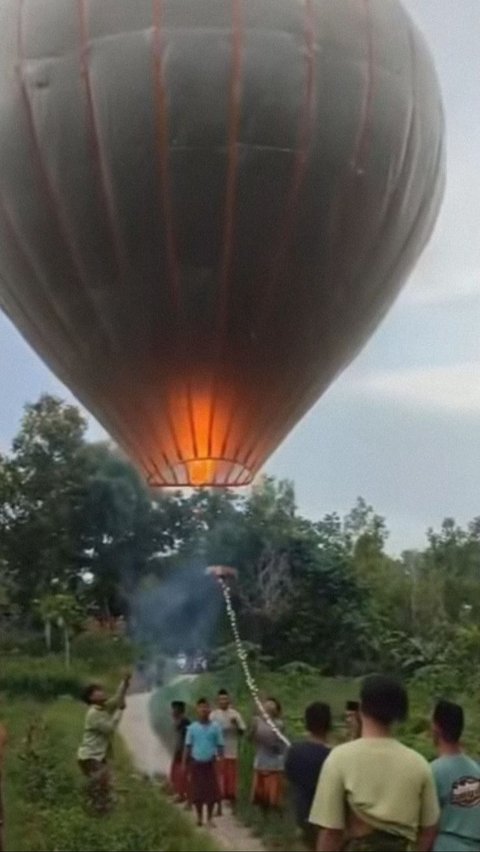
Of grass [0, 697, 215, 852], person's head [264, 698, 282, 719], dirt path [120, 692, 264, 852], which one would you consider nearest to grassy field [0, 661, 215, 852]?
grass [0, 697, 215, 852]

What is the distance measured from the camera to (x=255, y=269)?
17.4 ft

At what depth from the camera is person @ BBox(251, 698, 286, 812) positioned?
14.8 ft

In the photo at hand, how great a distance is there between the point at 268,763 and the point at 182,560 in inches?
96.6

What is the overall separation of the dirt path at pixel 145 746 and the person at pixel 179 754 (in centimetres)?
3

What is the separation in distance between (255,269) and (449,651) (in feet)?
13.5

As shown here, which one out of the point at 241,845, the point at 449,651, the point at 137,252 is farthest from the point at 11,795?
the point at 449,651

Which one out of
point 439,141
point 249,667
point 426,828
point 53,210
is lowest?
point 426,828

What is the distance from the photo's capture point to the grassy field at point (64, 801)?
379 cm

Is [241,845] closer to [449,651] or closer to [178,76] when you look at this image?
[178,76]

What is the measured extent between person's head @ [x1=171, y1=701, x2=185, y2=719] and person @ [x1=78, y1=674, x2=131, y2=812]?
1.61ft

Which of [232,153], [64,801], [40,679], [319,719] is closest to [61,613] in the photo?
[40,679]

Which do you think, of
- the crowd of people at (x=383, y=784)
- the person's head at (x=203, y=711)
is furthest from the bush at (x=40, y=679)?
the crowd of people at (x=383, y=784)

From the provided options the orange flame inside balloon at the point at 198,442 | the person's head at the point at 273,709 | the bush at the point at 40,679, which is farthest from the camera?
the bush at the point at 40,679

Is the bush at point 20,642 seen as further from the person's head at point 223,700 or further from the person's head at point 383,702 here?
the person's head at point 383,702
